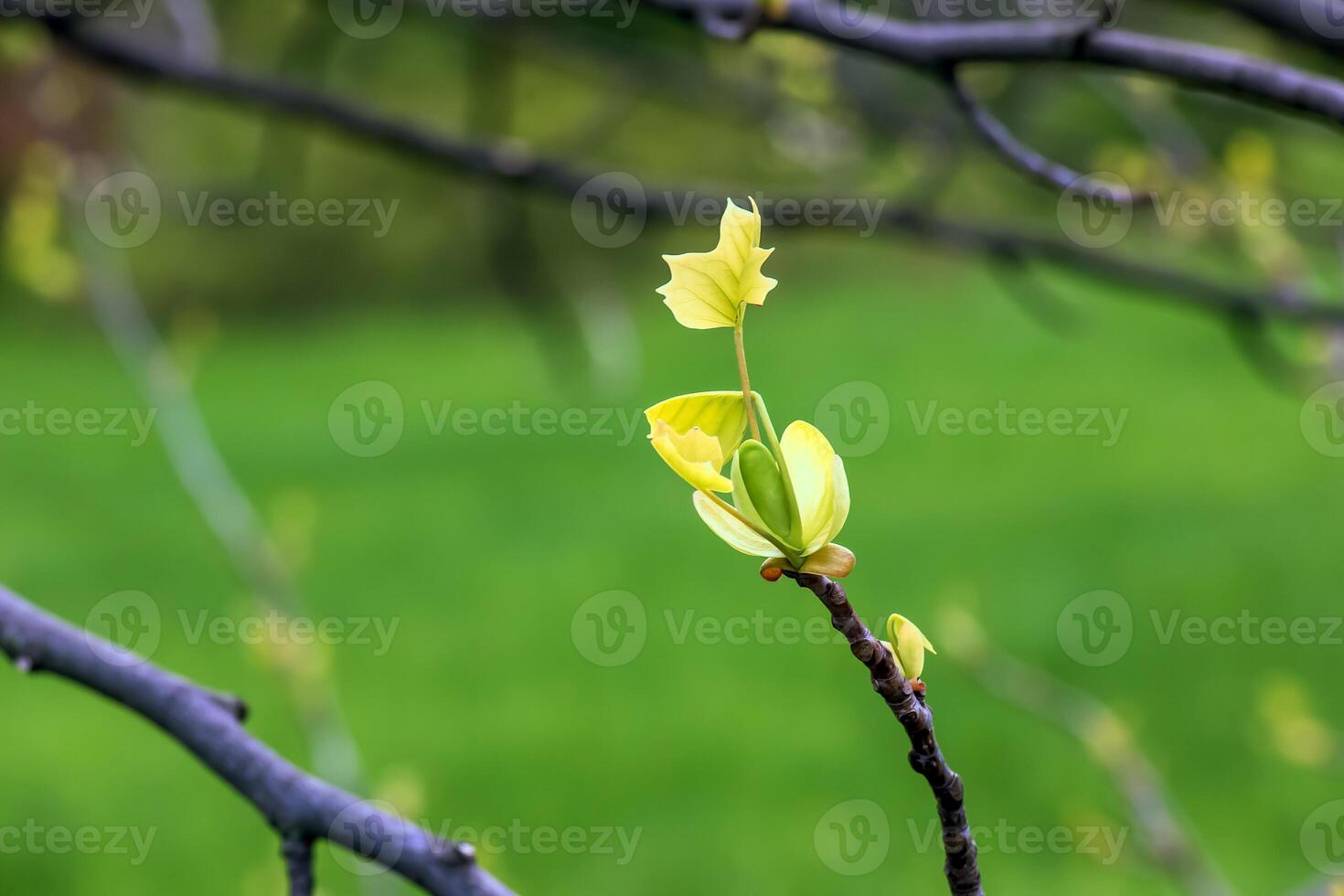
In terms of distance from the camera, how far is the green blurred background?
217cm

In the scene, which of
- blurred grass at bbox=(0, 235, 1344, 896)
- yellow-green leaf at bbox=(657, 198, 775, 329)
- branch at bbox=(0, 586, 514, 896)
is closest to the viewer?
yellow-green leaf at bbox=(657, 198, 775, 329)

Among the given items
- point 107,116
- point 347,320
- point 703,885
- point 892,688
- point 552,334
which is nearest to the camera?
point 892,688

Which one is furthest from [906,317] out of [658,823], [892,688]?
[892,688]

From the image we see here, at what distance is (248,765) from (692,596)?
3.83 m

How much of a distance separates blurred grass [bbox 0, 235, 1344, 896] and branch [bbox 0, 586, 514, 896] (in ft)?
0.96

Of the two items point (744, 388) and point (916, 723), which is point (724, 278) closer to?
point (744, 388)

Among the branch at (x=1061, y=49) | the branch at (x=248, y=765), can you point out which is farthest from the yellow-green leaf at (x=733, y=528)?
the branch at (x=1061, y=49)

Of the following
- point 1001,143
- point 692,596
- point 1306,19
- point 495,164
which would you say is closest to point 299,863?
point 1001,143

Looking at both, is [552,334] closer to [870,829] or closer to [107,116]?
[870,829]

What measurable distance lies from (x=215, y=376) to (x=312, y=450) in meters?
2.11

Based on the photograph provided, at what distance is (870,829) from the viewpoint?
284 cm

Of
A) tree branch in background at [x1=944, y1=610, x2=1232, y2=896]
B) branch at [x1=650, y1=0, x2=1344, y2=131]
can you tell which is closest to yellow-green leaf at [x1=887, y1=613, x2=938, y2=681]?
branch at [x1=650, y1=0, x2=1344, y2=131]

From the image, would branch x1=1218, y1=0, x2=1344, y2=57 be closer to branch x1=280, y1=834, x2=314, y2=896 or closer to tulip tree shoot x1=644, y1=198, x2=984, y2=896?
tulip tree shoot x1=644, y1=198, x2=984, y2=896

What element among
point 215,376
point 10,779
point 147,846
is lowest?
point 147,846
